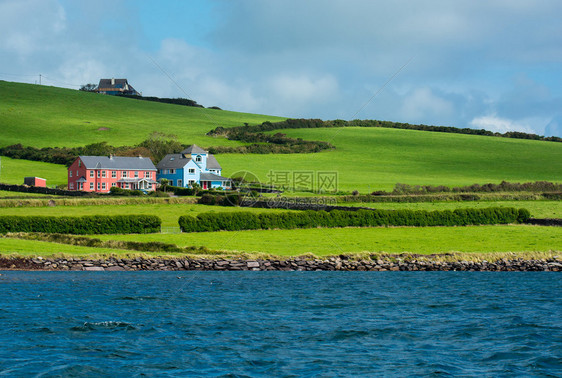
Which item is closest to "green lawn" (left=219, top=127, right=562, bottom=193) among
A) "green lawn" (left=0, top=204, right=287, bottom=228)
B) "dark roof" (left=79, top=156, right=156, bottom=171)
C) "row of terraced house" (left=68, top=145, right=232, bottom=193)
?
"row of terraced house" (left=68, top=145, right=232, bottom=193)

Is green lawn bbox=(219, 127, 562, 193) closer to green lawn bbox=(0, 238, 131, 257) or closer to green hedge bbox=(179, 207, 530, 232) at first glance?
green hedge bbox=(179, 207, 530, 232)

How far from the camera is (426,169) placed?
105562 mm

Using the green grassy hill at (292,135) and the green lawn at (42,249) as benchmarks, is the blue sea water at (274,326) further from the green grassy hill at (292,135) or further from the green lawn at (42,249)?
the green grassy hill at (292,135)

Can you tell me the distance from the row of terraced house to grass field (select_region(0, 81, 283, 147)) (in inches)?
975

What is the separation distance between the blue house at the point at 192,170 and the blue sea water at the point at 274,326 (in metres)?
62.6

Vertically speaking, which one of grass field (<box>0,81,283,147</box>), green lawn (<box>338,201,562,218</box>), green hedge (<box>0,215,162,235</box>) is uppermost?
grass field (<box>0,81,283,147</box>)

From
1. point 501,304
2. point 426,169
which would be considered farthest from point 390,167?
point 501,304

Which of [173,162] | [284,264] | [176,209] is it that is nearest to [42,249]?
[284,264]

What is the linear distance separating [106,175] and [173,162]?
1057cm

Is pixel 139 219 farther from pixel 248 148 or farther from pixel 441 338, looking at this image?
pixel 248 148

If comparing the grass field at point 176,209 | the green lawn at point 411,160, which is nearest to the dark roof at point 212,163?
the green lawn at point 411,160

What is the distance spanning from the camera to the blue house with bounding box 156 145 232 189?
92.8m

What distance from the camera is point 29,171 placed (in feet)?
328

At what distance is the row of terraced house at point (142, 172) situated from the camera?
89562 millimetres
